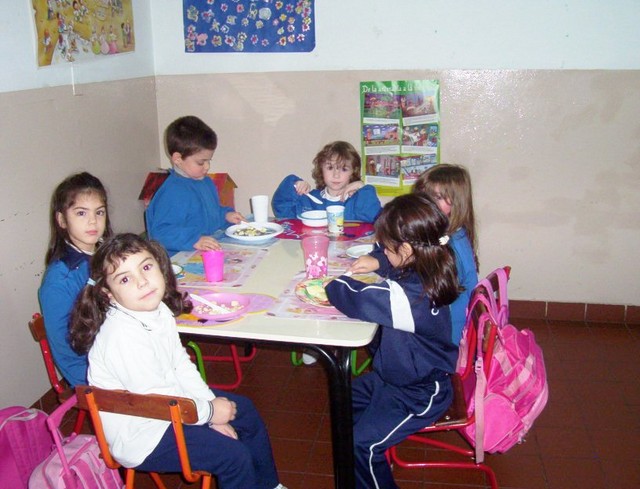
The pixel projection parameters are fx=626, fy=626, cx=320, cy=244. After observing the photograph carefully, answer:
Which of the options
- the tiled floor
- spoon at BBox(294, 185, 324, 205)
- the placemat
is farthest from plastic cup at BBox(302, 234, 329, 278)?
spoon at BBox(294, 185, 324, 205)

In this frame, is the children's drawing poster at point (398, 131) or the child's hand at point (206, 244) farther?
the children's drawing poster at point (398, 131)

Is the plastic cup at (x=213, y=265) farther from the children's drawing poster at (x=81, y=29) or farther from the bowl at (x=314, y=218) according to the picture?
the children's drawing poster at (x=81, y=29)

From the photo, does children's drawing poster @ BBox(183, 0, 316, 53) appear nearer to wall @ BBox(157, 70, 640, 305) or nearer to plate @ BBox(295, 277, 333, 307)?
wall @ BBox(157, 70, 640, 305)

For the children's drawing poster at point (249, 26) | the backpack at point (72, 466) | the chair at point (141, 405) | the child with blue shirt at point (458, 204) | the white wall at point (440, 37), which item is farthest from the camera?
the children's drawing poster at point (249, 26)

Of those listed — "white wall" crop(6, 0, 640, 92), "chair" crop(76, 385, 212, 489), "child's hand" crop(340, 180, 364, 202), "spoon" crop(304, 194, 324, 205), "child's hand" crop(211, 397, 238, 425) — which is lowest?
"child's hand" crop(211, 397, 238, 425)

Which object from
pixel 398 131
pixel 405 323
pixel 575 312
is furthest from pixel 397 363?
pixel 575 312

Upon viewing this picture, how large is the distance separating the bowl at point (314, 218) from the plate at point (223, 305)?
955 mm

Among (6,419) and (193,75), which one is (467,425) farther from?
(193,75)

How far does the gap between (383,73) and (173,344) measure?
241 cm

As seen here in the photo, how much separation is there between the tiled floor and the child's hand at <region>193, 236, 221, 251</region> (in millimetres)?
865

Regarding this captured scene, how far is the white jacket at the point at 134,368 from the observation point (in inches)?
69.1

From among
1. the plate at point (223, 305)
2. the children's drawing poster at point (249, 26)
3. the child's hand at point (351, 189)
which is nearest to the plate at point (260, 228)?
the child's hand at point (351, 189)

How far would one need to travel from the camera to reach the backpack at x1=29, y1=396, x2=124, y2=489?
5.72 feet

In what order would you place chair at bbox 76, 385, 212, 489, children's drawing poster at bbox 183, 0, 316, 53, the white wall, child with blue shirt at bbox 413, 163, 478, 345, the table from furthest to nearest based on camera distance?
children's drawing poster at bbox 183, 0, 316, 53 → the white wall → child with blue shirt at bbox 413, 163, 478, 345 → the table → chair at bbox 76, 385, 212, 489
